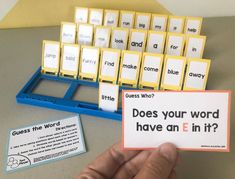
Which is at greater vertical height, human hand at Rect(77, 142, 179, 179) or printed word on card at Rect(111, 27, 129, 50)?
printed word on card at Rect(111, 27, 129, 50)

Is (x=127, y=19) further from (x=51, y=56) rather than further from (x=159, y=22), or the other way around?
(x=51, y=56)

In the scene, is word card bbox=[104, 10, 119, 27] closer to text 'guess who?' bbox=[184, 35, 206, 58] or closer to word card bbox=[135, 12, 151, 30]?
word card bbox=[135, 12, 151, 30]

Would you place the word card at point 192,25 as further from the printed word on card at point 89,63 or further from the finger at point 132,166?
Answer: the finger at point 132,166

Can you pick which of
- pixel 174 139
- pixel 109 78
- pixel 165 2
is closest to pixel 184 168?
pixel 174 139

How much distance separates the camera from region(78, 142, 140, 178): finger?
1.91 ft

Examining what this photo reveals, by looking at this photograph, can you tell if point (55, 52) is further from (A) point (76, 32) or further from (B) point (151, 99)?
(B) point (151, 99)

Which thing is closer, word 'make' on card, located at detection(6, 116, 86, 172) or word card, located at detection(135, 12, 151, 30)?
word 'make' on card, located at detection(6, 116, 86, 172)

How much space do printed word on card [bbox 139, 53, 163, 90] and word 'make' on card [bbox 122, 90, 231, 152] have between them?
26 centimetres

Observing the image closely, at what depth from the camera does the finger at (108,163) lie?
583mm

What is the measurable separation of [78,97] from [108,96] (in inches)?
5.5

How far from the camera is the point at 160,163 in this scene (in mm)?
525

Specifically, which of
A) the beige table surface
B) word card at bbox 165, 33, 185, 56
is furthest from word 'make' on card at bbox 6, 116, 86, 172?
word card at bbox 165, 33, 185, 56

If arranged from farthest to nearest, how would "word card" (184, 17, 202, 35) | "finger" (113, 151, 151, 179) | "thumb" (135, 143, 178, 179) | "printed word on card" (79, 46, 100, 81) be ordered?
"word card" (184, 17, 202, 35)
"printed word on card" (79, 46, 100, 81)
"finger" (113, 151, 151, 179)
"thumb" (135, 143, 178, 179)

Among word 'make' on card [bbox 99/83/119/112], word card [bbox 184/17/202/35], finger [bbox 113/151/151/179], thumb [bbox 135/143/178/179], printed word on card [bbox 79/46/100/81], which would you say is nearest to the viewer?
thumb [bbox 135/143/178/179]
